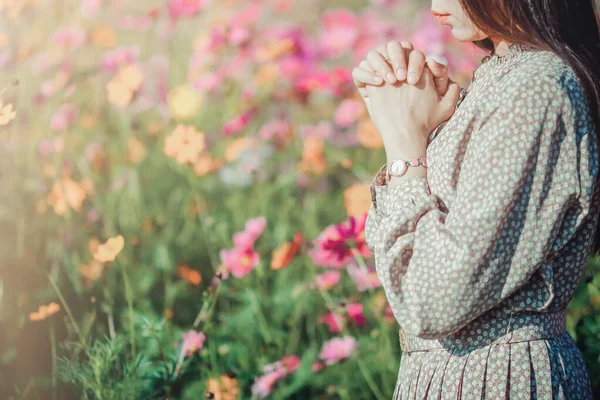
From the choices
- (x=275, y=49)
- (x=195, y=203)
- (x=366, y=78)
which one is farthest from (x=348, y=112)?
(x=366, y=78)

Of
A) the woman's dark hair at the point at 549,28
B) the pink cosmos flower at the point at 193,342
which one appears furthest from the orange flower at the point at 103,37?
the woman's dark hair at the point at 549,28

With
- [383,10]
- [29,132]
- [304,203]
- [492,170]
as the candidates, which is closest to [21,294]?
[29,132]

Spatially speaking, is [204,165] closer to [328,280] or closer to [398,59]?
[328,280]

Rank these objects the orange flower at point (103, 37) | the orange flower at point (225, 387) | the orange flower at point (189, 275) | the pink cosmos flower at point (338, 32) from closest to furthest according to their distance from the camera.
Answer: the orange flower at point (225, 387) < the orange flower at point (189, 275) < the orange flower at point (103, 37) < the pink cosmos flower at point (338, 32)

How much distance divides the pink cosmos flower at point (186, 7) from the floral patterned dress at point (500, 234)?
1481mm

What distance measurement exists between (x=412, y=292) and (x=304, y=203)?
5.04ft

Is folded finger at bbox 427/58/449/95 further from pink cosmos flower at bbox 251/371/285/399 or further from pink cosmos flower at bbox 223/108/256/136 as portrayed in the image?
pink cosmos flower at bbox 223/108/256/136

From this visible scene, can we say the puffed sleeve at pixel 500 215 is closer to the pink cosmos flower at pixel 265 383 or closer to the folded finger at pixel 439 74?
the folded finger at pixel 439 74

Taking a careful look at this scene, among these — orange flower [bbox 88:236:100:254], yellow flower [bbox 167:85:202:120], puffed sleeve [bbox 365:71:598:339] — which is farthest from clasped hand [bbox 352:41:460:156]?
yellow flower [bbox 167:85:202:120]

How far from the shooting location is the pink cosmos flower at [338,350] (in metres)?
1.81

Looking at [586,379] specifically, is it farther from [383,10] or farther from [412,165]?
[383,10]

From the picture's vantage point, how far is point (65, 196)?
1.89 meters

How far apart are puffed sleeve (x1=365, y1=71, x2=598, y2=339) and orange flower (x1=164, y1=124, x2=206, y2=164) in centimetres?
105

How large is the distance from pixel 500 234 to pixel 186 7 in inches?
65.9
